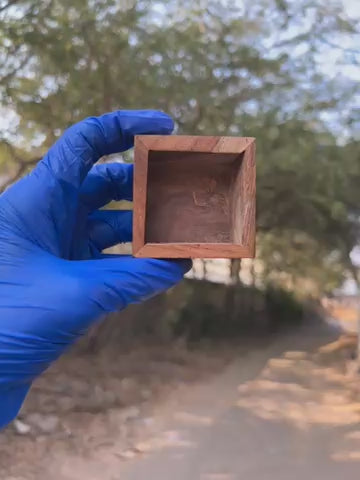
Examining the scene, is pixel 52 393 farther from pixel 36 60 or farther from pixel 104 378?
pixel 36 60

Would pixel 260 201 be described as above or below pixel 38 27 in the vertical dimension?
below

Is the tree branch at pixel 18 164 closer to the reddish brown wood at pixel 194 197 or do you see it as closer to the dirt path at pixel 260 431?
the dirt path at pixel 260 431

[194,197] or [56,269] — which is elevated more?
[194,197]

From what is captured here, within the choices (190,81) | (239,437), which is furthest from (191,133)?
(239,437)

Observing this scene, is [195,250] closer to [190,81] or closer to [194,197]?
[194,197]

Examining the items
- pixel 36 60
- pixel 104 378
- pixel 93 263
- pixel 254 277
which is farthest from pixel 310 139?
pixel 254 277
